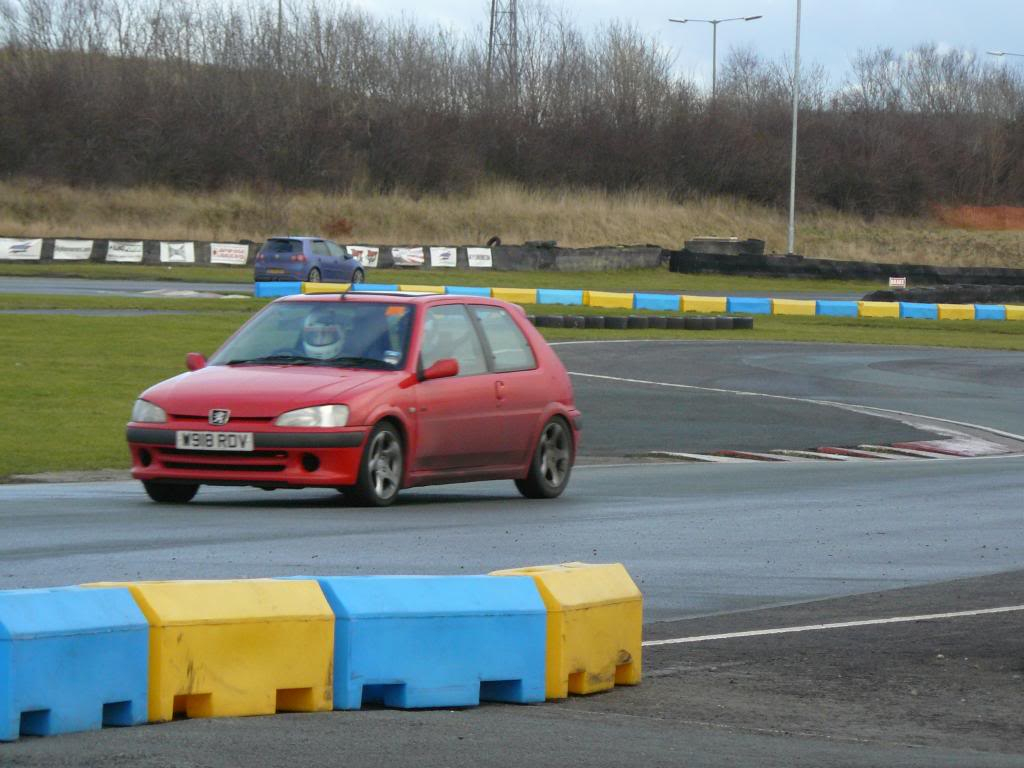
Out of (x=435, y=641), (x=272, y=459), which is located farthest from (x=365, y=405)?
(x=435, y=641)

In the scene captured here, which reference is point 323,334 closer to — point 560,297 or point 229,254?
point 560,297

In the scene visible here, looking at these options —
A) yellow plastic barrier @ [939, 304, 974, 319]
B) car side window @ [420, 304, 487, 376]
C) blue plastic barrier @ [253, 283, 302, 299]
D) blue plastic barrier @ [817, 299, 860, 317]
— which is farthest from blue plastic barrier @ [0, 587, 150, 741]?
yellow plastic barrier @ [939, 304, 974, 319]

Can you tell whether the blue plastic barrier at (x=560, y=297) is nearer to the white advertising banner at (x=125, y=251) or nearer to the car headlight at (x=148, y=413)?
the white advertising banner at (x=125, y=251)

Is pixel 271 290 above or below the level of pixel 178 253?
below

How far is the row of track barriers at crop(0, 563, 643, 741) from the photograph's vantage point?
482 cm

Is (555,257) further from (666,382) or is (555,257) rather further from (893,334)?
(666,382)

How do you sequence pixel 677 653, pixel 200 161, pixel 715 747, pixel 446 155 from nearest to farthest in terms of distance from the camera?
pixel 715 747
pixel 677 653
pixel 200 161
pixel 446 155

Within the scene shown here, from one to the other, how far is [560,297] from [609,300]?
1.21m

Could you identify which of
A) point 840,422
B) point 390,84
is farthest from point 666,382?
point 390,84

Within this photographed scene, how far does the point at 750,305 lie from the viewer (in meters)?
45.3

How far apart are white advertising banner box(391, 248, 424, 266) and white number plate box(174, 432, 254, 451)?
150 feet

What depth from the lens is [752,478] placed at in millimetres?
15367

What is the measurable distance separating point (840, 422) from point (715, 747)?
54.1 feet

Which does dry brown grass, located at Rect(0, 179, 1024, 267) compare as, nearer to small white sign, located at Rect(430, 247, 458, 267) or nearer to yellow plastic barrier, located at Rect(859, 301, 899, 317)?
small white sign, located at Rect(430, 247, 458, 267)
